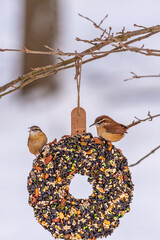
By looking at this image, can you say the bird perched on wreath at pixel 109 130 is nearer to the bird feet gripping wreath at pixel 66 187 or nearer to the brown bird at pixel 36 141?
the bird feet gripping wreath at pixel 66 187

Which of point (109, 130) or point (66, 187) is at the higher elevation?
point (109, 130)

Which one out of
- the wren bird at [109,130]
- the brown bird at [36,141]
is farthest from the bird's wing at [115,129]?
the brown bird at [36,141]

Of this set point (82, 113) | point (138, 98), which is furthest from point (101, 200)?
point (138, 98)

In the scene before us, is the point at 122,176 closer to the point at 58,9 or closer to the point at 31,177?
the point at 31,177

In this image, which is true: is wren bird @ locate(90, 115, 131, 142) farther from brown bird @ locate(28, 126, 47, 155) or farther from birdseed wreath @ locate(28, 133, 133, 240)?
brown bird @ locate(28, 126, 47, 155)

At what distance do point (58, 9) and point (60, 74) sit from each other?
1.65ft

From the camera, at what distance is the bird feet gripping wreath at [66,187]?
179 cm

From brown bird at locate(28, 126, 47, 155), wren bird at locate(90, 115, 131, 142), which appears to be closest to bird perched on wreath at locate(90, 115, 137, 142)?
wren bird at locate(90, 115, 131, 142)

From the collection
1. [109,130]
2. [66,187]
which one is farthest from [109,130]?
[66,187]

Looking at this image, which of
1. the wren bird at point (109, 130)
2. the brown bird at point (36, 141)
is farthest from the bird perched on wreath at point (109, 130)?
the brown bird at point (36, 141)

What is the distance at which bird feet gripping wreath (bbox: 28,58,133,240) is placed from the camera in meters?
1.79

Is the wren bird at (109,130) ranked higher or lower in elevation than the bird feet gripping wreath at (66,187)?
higher

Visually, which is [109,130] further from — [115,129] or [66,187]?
A: [66,187]

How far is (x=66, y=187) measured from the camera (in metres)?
1.82
